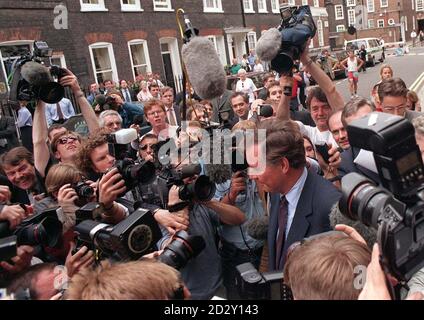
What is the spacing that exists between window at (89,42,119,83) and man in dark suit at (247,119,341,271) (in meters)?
12.5

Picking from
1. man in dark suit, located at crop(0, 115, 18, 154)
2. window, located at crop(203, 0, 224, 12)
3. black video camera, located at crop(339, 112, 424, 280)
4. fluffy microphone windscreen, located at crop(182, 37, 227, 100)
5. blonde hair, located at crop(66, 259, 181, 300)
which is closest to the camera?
black video camera, located at crop(339, 112, 424, 280)

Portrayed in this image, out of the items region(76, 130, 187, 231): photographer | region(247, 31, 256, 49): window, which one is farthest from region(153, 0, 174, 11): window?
region(76, 130, 187, 231): photographer

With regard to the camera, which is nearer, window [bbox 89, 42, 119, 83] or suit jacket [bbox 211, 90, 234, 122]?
suit jacket [bbox 211, 90, 234, 122]

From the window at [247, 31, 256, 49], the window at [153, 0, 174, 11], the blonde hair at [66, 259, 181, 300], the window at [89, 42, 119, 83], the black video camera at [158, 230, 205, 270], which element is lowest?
the black video camera at [158, 230, 205, 270]

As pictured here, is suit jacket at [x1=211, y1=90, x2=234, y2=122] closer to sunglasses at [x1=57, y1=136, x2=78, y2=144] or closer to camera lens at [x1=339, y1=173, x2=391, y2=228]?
sunglasses at [x1=57, y1=136, x2=78, y2=144]

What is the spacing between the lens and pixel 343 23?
40312 mm

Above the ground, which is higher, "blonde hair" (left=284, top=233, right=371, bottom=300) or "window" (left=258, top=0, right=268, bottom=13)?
"window" (left=258, top=0, right=268, bottom=13)

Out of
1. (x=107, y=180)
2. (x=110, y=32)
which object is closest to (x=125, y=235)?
(x=107, y=180)

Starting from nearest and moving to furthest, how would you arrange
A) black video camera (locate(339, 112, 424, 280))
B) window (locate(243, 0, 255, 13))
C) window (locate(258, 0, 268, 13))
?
1. black video camera (locate(339, 112, 424, 280))
2. window (locate(243, 0, 255, 13))
3. window (locate(258, 0, 268, 13))

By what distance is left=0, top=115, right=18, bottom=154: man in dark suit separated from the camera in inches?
263

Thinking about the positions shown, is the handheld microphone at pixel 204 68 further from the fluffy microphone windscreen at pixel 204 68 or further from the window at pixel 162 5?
the window at pixel 162 5

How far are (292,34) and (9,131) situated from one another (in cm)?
603
